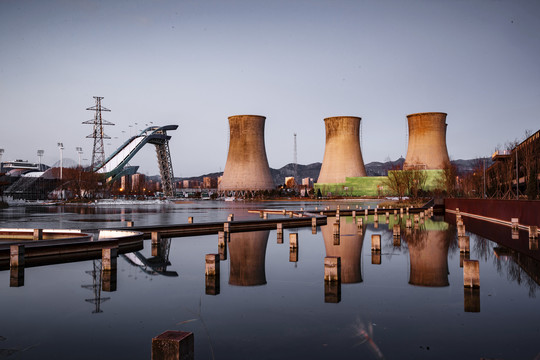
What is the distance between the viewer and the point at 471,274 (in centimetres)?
903

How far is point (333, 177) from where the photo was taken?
3440 inches

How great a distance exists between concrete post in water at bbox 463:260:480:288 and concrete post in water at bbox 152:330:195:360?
21.3 feet

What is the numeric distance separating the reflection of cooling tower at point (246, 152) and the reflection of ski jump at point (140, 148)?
48.9 ft

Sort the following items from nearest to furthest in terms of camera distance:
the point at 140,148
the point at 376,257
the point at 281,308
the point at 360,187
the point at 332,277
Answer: the point at 281,308 < the point at 332,277 < the point at 376,257 < the point at 140,148 < the point at 360,187

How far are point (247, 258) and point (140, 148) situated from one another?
77.5 meters

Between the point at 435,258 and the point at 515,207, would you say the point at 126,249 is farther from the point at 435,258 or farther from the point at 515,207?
the point at 515,207

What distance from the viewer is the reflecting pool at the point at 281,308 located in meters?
5.82

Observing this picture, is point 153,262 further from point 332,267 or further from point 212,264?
point 332,267

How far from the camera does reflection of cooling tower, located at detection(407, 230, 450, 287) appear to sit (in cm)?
1033

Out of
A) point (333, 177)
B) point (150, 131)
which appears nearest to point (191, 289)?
point (333, 177)

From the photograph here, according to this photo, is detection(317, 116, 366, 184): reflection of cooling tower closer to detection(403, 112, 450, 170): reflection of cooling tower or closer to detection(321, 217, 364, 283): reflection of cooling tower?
detection(403, 112, 450, 170): reflection of cooling tower

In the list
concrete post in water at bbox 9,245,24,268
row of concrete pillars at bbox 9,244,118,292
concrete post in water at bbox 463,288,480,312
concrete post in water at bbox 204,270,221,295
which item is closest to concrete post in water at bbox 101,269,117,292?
row of concrete pillars at bbox 9,244,118,292

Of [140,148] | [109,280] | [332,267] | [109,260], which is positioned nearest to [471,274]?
[332,267]

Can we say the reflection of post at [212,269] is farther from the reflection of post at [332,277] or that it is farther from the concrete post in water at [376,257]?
the concrete post in water at [376,257]
